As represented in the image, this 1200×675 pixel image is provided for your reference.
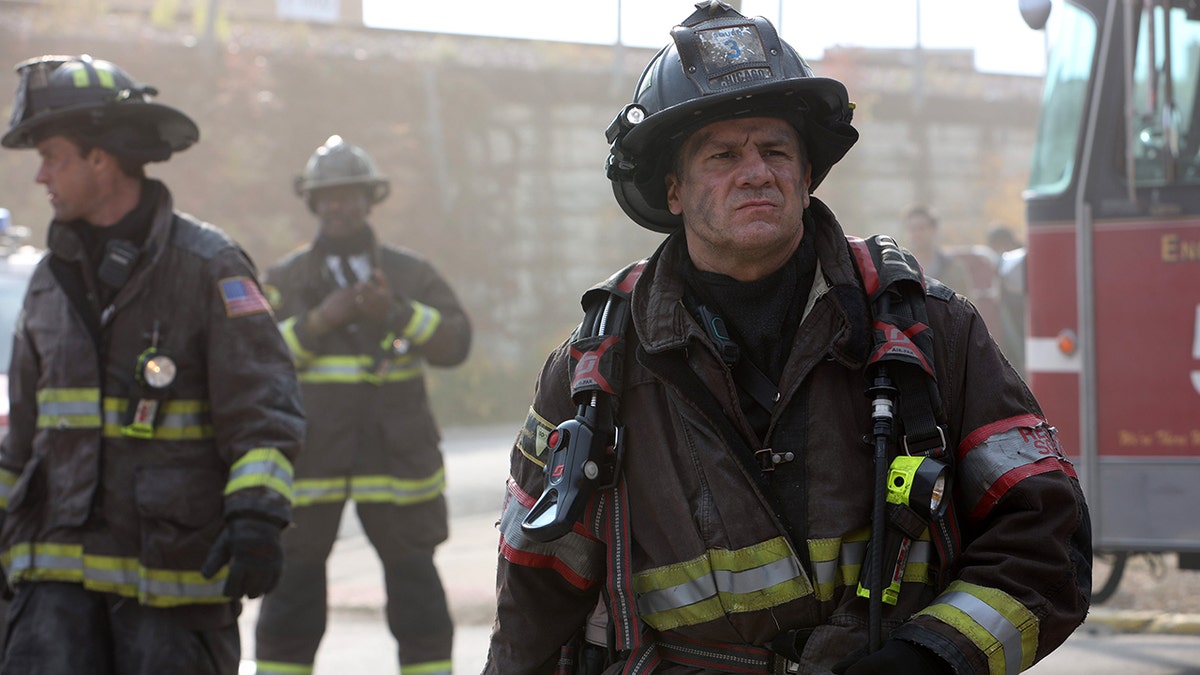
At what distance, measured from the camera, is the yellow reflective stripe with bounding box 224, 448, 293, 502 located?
3863 mm

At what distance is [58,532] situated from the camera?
152 inches

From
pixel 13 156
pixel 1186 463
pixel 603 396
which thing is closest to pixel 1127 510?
pixel 1186 463

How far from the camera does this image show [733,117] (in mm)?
2695

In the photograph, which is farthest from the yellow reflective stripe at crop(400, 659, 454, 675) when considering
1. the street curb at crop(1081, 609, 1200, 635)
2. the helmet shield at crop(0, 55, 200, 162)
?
the street curb at crop(1081, 609, 1200, 635)

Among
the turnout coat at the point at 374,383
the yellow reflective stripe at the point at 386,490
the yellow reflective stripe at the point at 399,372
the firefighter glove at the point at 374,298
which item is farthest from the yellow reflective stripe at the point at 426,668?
the firefighter glove at the point at 374,298

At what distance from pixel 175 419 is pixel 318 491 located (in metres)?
2.04

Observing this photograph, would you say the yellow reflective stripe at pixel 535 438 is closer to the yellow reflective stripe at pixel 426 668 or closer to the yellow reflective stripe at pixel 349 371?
the yellow reflective stripe at pixel 426 668

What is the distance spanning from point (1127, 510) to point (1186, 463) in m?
0.32

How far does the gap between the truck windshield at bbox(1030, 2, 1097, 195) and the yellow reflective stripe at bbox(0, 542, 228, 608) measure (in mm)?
4317

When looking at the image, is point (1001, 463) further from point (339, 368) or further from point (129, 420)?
point (339, 368)

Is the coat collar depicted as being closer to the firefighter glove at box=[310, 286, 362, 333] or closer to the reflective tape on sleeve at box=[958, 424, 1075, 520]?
the reflective tape on sleeve at box=[958, 424, 1075, 520]

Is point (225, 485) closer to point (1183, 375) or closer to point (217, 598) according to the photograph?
point (217, 598)

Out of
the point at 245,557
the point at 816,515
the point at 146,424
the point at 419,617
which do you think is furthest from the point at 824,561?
the point at 419,617

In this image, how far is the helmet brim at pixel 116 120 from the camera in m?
4.09
